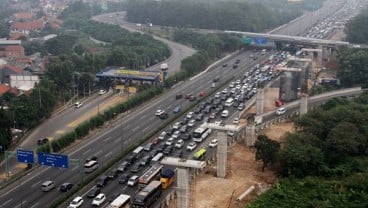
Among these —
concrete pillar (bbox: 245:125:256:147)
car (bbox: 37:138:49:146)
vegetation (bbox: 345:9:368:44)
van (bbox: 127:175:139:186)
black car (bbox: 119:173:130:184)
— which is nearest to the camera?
van (bbox: 127:175:139:186)

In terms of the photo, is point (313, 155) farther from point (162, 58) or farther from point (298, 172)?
point (162, 58)

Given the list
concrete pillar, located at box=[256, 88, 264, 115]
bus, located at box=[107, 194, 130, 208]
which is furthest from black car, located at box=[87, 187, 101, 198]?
concrete pillar, located at box=[256, 88, 264, 115]

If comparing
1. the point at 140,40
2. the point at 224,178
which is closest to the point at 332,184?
the point at 224,178

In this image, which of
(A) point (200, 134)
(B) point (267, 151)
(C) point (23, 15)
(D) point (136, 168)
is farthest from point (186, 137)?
(C) point (23, 15)

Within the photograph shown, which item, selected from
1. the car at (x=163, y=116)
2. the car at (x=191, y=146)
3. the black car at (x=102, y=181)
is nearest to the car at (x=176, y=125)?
the car at (x=163, y=116)

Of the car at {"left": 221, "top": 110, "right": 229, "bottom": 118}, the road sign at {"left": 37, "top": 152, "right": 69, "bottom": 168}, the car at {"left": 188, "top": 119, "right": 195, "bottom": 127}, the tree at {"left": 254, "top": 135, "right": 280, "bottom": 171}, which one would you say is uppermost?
the road sign at {"left": 37, "top": 152, "right": 69, "bottom": 168}

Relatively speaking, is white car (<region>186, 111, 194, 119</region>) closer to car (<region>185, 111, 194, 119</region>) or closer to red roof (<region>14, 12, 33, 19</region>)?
car (<region>185, 111, 194, 119</region>)
